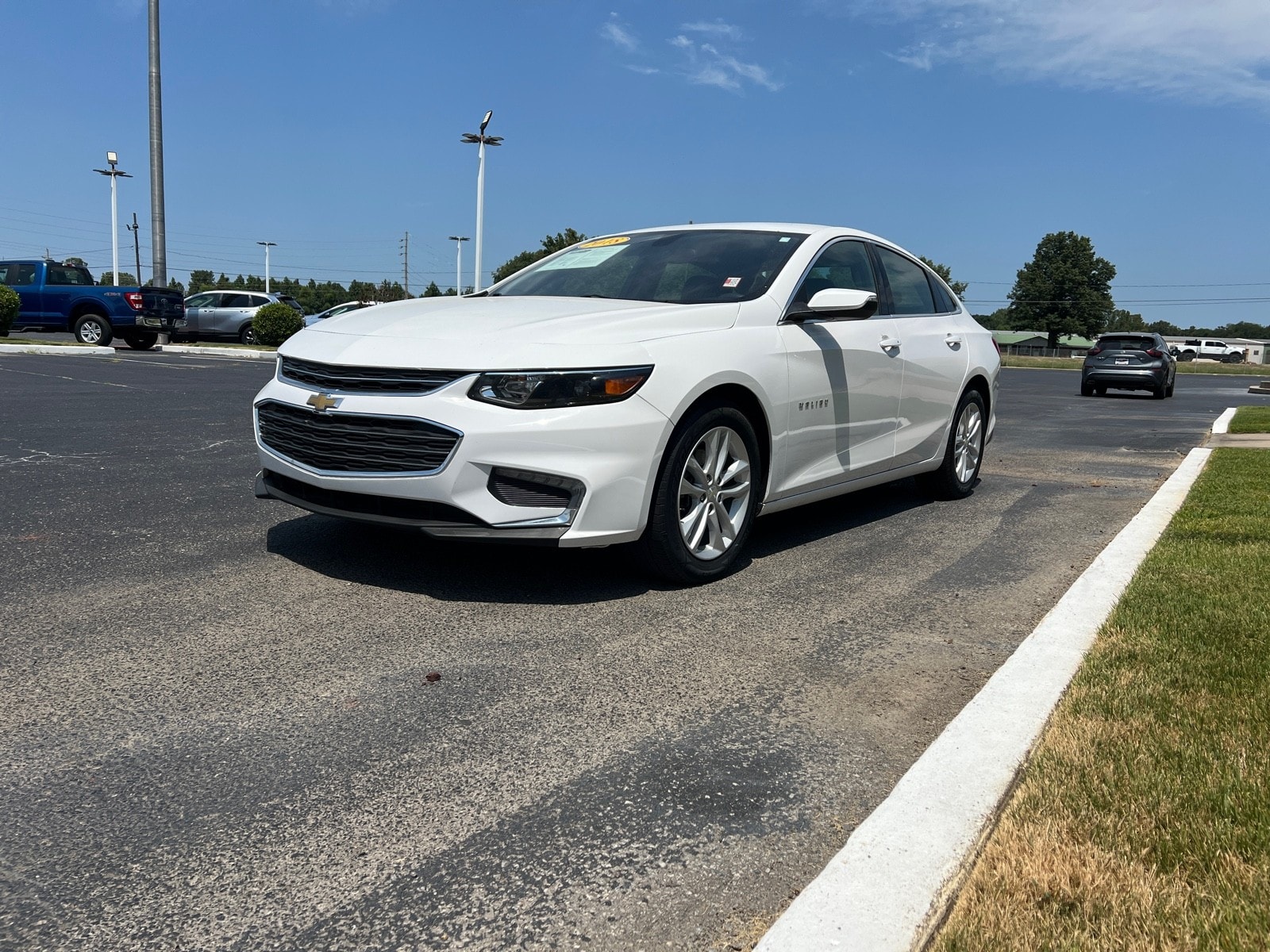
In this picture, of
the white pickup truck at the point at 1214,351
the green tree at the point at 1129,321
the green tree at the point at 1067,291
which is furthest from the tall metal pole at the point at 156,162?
the green tree at the point at 1129,321

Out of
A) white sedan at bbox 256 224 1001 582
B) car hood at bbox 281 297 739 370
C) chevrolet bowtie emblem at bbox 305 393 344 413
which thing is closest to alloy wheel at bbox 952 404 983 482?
white sedan at bbox 256 224 1001 582

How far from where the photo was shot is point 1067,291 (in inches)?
4267

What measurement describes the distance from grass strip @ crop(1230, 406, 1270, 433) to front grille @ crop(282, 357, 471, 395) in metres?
11.9

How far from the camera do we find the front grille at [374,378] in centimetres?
408

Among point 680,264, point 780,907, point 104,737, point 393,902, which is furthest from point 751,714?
point 680,264

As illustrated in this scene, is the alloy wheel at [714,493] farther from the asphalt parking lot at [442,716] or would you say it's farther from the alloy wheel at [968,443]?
the alloy wheel at [968,443]

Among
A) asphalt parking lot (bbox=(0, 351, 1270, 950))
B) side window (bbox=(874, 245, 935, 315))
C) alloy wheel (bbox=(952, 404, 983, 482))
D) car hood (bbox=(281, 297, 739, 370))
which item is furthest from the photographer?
alloy wheel (bbox=(952, 404, 983, 482))

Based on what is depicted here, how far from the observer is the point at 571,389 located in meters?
4.09

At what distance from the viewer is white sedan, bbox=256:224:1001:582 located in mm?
4051

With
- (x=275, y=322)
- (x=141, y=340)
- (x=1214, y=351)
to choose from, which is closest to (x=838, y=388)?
(x=141, y=340)

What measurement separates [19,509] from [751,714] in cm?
433

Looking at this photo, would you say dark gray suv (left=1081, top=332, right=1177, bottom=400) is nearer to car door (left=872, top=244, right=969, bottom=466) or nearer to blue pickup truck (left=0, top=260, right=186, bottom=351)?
car door (left=872, top=244, right=969, bottom=466)

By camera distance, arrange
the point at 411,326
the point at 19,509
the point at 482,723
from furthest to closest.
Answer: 1. the point at 19,509
2. the point at 411,326
3. the point at 482,723

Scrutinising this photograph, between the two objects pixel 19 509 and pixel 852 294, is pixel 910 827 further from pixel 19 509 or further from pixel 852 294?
A: pixel 19 509
